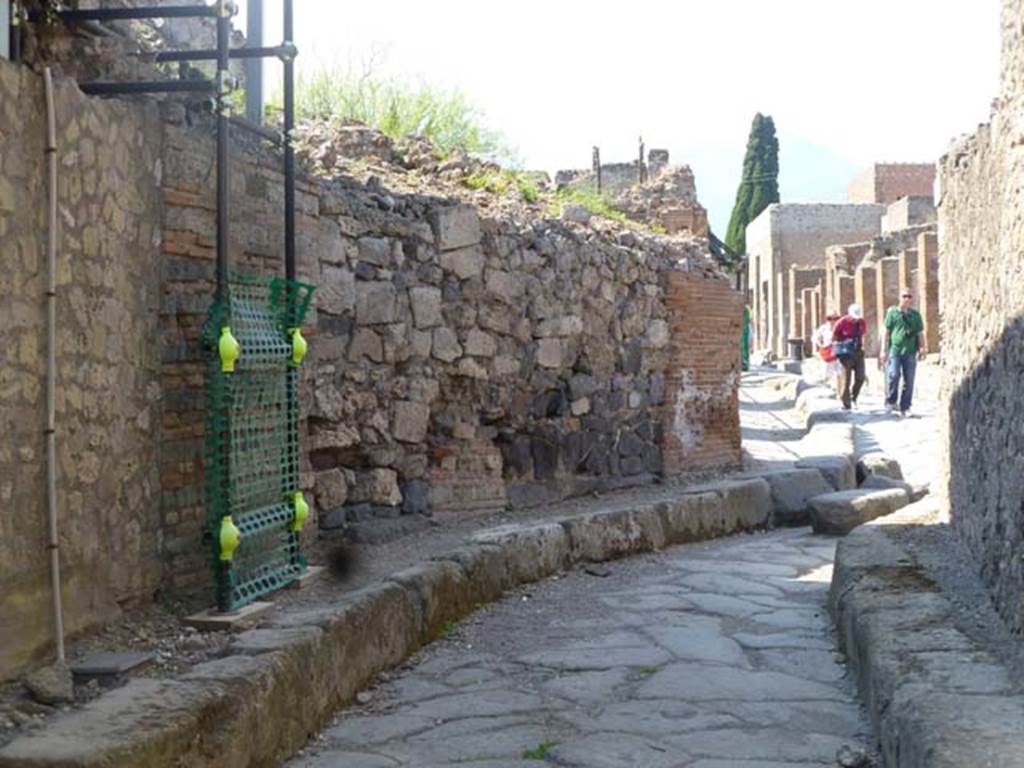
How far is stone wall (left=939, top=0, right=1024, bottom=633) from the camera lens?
14.3ft

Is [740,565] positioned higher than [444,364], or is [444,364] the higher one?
[444,364]

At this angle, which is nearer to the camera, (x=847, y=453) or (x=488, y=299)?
(x=488, y=299)

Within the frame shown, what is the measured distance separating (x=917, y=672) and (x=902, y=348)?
11.9 m

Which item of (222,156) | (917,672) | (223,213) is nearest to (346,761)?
(917,672)

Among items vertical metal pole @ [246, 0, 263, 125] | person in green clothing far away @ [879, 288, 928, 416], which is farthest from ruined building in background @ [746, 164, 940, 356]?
vertical metal pole @ [246, 0, 263, 125]

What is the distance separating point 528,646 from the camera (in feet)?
17.9

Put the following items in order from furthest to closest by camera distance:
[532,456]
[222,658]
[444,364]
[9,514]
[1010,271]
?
[532,456] → [444,364] → [1010,271] → [222,658] → [9,514]

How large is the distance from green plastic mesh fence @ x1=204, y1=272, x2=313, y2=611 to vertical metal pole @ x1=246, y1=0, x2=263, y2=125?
1.09m

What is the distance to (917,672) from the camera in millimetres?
A: 3639

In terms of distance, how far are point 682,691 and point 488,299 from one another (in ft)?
11.6

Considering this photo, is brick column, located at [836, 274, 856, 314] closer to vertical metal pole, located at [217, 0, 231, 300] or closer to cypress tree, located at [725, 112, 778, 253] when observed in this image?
cypress tree, located at [725, 112, 778, 253]

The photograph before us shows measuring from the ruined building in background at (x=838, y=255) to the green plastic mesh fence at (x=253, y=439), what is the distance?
22.8 meters

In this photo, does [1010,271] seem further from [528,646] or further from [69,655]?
[69,655]

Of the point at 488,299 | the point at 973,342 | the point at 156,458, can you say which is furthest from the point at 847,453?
the point at 156,458
